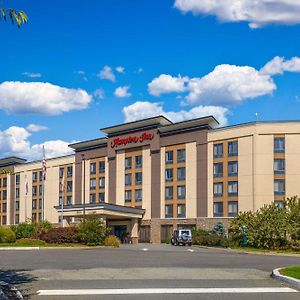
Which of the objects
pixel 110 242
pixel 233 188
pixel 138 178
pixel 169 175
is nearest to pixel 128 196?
pixel 138 178

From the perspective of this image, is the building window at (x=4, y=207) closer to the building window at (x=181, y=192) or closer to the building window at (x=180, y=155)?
the building window at (x=181, y=192)

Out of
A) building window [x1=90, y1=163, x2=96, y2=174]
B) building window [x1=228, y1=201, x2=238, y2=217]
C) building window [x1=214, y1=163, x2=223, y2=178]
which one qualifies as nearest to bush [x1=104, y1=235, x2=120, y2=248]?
building window [x1=228, y1=201, x2=238, y2=217]

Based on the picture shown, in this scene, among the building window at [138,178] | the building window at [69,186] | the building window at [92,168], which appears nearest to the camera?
the building window at [138,178]

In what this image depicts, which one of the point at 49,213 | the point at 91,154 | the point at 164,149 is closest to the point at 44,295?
the point at 164,149

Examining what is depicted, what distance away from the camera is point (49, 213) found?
89688mm

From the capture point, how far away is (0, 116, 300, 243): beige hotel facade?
63.3 meters

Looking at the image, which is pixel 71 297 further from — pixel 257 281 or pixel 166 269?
pixel 166 269

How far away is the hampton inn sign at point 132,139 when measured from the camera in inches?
2950

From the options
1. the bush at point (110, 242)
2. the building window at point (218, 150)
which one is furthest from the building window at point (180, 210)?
the bush at point (110, 242)

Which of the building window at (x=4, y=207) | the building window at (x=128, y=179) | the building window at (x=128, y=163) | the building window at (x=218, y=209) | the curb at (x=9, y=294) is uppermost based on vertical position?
the building window at (x=128, y=163)

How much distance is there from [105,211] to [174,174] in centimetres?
1034

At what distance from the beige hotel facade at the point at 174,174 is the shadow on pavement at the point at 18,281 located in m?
47.4

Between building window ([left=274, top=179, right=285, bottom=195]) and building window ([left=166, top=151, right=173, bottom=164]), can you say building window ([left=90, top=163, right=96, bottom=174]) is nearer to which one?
building window ([left=166, top=151, right=173, bottom=164])

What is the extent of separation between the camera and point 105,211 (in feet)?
225
